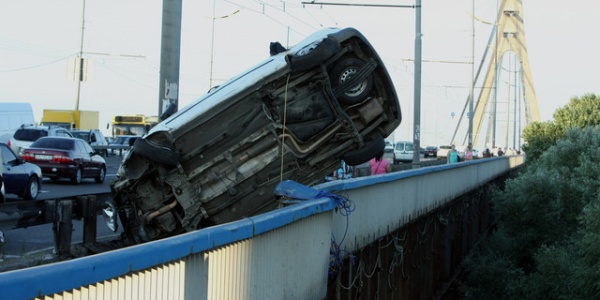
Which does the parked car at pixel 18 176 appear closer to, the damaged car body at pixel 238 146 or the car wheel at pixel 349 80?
the damaged car body at pixel 238 146

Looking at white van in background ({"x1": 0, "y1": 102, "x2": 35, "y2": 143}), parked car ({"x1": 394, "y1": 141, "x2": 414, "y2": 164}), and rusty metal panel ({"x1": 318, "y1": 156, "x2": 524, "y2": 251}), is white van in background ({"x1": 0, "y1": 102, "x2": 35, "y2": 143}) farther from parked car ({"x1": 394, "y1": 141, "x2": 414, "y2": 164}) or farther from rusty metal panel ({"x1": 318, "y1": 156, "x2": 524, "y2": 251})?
parked car ({"x1": 394, "y1": 141, "x2": 414, "y2": 164})

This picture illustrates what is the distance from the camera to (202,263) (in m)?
3.96

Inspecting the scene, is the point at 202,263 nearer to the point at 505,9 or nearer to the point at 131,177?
the point at 131,177

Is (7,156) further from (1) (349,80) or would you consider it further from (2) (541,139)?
(2) (541,139)

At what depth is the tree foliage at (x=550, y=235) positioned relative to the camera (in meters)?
16.0

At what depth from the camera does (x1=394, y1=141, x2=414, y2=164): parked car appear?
65875 millimetres

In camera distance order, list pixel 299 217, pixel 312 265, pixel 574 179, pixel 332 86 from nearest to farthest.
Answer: pixel 299 217
pixel 312 265
pixel 332 86
pixel 574 179

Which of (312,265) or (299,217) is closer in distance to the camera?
(299,217)

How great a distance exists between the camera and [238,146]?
9.44 m

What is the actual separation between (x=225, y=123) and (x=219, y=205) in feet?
3.24

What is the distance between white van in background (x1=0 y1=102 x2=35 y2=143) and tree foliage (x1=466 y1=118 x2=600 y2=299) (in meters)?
21.6

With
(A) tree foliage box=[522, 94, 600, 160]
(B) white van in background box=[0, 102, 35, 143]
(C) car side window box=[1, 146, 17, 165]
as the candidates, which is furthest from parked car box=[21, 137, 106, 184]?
(A) tree foliage box=[522, 94, 600, 160]

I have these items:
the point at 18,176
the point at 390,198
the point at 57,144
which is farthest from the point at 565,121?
the point at 390,198

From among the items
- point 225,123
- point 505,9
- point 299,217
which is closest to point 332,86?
point 225,123
